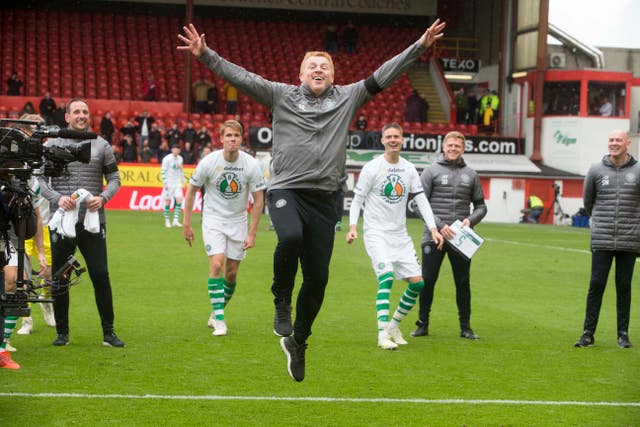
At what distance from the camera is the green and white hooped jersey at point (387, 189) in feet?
32.4

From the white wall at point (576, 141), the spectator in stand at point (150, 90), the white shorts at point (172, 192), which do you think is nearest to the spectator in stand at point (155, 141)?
the spectator in stand at point (150, 90)

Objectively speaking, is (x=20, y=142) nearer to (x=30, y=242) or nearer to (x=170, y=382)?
(x=170, y=382)

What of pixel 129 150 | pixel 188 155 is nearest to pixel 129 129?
pixel 129 150

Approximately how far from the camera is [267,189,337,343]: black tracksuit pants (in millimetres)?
6754

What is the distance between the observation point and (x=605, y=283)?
33.5ft

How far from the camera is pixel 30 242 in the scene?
36.2ft

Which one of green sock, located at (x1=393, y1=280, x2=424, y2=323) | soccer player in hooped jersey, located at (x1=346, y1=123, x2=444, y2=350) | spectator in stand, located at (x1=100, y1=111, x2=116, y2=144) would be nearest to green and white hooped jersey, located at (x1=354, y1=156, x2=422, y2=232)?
soccer player in hooped jersey, located at (x1=346, y1=123, x2=444, y2=350)

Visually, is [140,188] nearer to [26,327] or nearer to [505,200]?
[505,200]

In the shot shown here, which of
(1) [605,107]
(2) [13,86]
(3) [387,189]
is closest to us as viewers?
(3) [387,189]

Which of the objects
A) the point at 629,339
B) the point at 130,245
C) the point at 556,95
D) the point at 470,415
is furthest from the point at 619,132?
the point at 556,95

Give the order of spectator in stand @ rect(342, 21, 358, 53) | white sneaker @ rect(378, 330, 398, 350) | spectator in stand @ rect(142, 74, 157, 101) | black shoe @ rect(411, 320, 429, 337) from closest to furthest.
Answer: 1. white sneaker @ rect(378, 330, 398, 350)
2. black shoe @ rect(411, 320, 429, 337)
3. spectator in stand @ rect(142, 74, 157, 101)
4. spectator in stand @ rect(342, 21, 358, 53)

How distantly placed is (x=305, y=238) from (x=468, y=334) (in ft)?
13.8

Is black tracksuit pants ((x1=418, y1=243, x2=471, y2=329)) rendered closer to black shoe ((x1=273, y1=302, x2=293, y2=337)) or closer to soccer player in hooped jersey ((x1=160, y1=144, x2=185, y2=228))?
black shoe ((x1=273, y1=302, x2=293, y2=337))

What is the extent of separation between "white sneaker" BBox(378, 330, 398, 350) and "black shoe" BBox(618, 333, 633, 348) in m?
2.23
